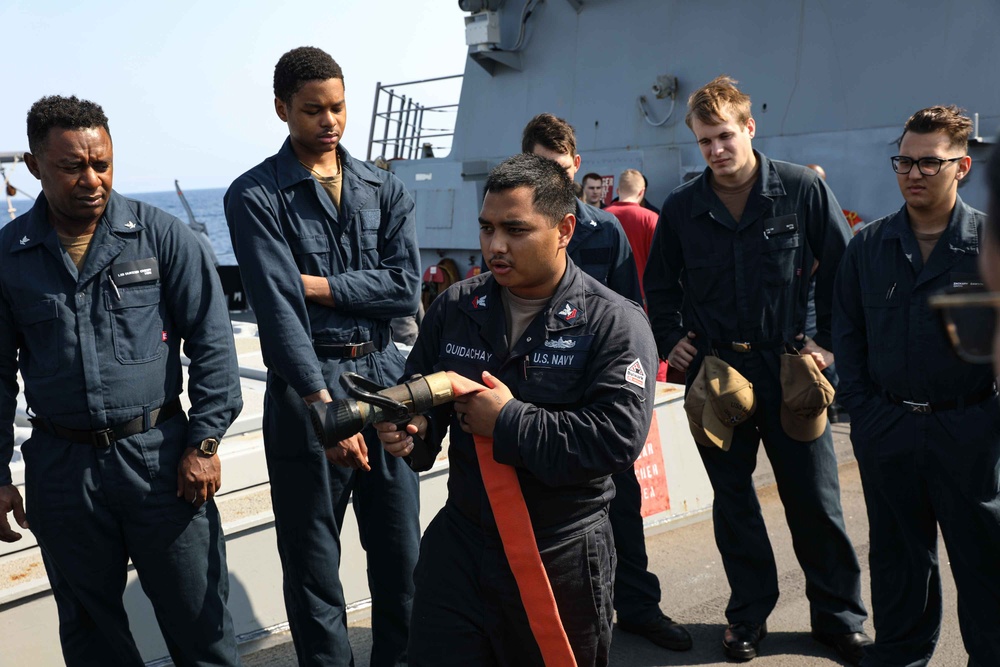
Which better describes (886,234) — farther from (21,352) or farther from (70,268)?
(21,352)

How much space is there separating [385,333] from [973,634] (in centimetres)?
224

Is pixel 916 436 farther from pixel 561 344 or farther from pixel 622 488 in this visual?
pixel 561 344

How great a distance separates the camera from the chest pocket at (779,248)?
3785mm

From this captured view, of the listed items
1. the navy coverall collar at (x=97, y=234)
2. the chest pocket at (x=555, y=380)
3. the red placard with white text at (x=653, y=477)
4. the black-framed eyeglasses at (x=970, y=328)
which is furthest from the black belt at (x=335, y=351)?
the red placard with white text at (x=653, y=477)

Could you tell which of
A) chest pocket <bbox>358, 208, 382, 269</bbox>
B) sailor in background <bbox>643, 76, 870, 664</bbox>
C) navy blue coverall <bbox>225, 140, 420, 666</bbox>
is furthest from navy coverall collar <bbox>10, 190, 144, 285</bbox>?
sailor in background <bbox>643, 76, 870, 664</bbox>

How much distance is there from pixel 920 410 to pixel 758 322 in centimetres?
76

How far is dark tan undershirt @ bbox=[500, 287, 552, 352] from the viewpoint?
270 cm

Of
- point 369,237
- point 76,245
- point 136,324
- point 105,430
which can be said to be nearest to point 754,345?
point 369,237

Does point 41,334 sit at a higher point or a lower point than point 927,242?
lower

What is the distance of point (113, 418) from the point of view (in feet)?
9.89

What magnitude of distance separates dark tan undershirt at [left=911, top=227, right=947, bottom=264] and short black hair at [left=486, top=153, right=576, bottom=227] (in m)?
1.38

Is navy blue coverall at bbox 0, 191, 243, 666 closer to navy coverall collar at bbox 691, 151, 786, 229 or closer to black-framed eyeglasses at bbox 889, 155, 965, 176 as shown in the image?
navy coverall collar at bbox 691, 151, 786, 229

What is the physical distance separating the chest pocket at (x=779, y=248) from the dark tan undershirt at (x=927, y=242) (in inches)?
20.7

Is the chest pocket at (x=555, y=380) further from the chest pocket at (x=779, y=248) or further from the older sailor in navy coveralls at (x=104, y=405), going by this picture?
the chest pocket at (x=779, y=248)
